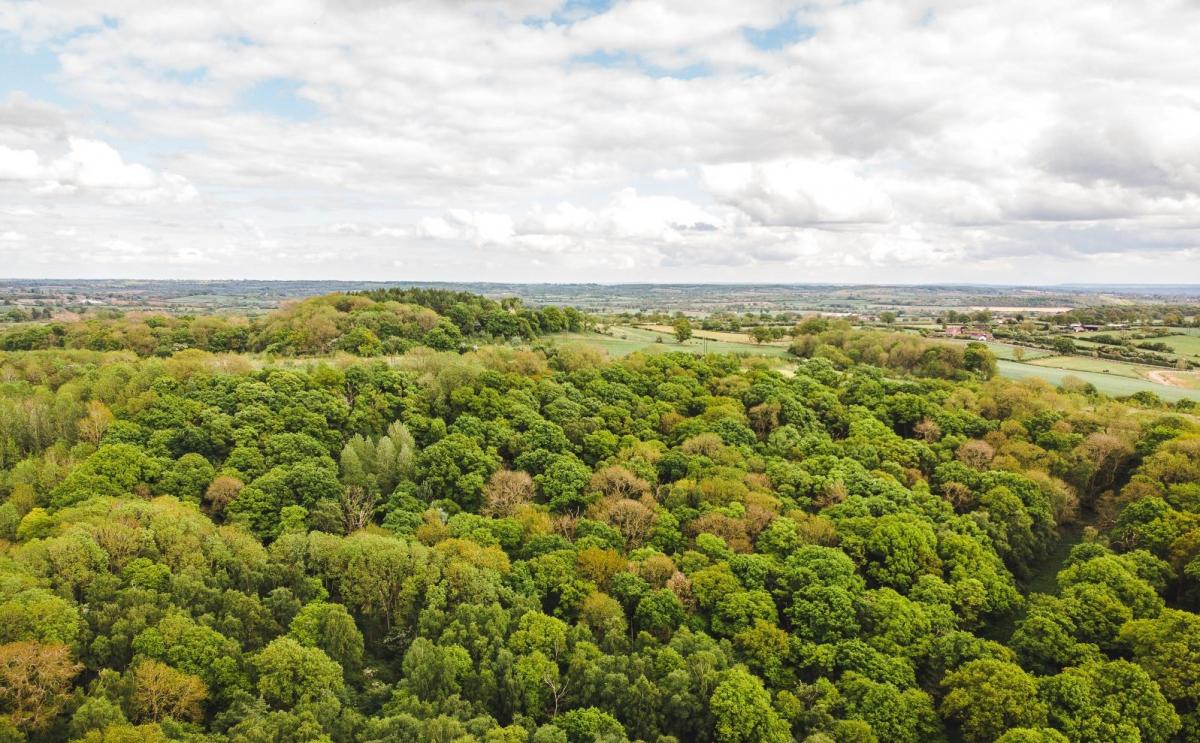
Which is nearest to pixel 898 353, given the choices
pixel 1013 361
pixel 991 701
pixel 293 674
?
pixel 1013 361

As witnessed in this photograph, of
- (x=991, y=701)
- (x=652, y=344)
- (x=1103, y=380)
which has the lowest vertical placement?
(x=991, y=701)

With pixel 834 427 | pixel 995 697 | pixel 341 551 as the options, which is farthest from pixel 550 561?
pixel 834 427

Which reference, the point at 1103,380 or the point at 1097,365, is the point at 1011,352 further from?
the point at 1103,380

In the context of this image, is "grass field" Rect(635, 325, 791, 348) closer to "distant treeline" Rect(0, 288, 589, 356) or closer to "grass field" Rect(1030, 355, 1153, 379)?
"distant treeline" Rect(0, 288, 589, 356)

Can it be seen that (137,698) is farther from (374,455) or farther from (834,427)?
(834,427)

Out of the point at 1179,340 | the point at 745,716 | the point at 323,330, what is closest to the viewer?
the point at 745,716

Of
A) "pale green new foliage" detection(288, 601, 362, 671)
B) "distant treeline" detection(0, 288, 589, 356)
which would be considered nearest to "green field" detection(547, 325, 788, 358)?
"distant treeline" detection(0, 288, 589, 356)
